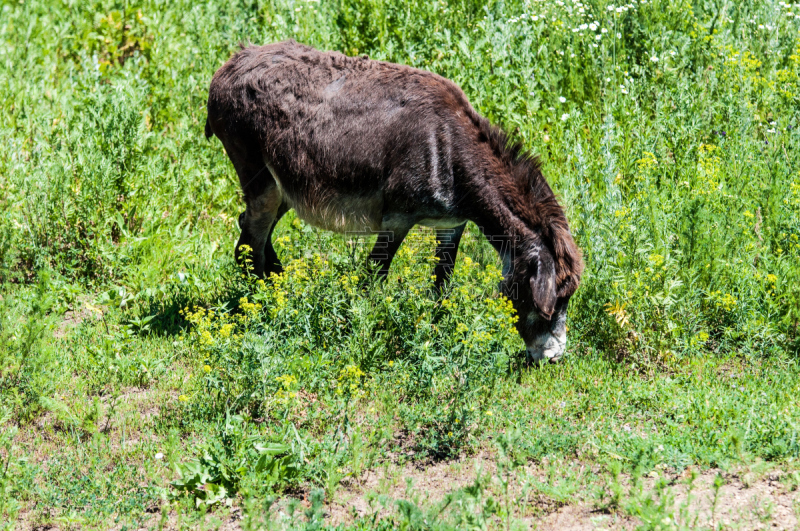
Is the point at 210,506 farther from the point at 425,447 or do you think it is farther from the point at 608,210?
the point at 608,210

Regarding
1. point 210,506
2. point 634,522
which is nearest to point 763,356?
point 634,522

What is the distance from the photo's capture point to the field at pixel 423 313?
175 inches

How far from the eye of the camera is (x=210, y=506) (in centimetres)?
442

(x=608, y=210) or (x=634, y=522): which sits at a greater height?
(x=608, y=210)

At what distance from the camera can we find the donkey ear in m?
5.59

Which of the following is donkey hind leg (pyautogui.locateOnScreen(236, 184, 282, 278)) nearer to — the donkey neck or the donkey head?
the donkey neck

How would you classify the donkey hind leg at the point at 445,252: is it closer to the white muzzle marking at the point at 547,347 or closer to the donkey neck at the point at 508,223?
the donkey neck at the point at 508,223

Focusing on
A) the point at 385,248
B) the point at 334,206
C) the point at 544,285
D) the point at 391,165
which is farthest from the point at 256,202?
the point at 544,285

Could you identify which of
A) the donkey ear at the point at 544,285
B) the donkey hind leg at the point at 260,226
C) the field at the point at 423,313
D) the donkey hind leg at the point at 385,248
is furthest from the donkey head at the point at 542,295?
the donkey hind leg at the point at 260,226

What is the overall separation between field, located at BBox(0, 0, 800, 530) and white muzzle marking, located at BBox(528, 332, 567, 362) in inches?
5.7

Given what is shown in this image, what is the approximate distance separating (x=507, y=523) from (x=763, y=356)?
298 cm

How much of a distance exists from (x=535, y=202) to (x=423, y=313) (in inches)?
46.4

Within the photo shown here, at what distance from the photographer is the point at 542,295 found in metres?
5.62

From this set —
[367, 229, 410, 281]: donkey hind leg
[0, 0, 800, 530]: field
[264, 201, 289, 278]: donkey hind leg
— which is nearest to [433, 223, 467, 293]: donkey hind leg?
[0, 0, 800, 530]: field
